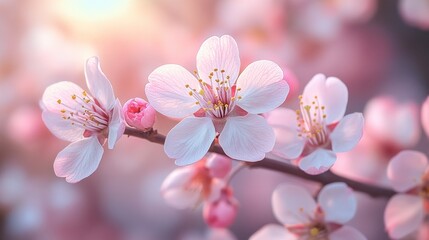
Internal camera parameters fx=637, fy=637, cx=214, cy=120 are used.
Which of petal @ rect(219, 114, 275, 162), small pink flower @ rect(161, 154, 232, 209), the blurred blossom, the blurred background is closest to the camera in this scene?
petal @ rect(219, 114, 275, 162)

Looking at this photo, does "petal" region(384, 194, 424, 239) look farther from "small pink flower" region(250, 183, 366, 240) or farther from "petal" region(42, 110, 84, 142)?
"petal" region(42, 110, 84, 142)

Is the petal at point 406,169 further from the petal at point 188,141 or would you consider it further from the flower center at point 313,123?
the petal at point 188,141

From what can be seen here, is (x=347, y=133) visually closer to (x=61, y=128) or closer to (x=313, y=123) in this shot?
(x=313, y=123)

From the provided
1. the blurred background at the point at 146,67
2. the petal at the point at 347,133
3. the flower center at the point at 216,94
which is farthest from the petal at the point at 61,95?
the blurred background at the point at 146,67

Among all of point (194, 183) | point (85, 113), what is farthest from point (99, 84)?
point (194, 183)

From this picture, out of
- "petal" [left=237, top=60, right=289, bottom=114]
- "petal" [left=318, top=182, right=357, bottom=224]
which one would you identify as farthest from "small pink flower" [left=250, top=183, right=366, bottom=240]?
"petal" [left=237, top=60, right=289, bottom=114]

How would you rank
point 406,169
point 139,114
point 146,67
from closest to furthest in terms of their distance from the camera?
point 139,114 < point 406,169 < point 146,67

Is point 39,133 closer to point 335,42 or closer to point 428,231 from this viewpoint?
point 335,42

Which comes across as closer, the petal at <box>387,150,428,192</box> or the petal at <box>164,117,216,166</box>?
the petal at <box>164,117,216,166</box>
